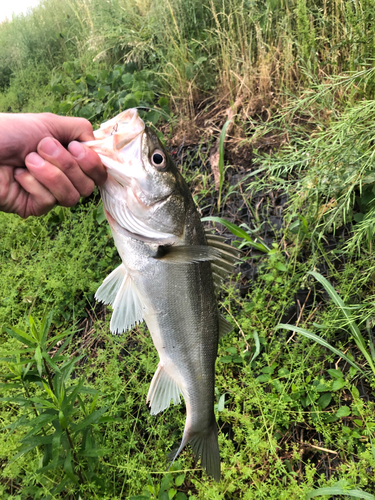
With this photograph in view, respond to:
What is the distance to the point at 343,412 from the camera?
1.98 meters

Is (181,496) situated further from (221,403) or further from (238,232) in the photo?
(238,232)

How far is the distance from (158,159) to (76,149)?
1.06 ft

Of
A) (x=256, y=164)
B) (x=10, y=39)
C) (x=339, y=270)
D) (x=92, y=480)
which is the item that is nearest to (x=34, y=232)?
(x=256, y=164)

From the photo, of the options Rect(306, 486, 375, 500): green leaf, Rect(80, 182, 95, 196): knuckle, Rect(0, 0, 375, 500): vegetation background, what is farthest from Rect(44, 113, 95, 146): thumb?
Rect(306, 486, 375, 500): green leaf

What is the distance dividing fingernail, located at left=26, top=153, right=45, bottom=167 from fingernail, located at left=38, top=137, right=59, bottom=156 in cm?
4

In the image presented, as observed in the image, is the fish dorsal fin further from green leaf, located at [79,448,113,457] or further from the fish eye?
green leaf, located at [79,448,113,457]

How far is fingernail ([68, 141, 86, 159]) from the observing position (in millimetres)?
1345

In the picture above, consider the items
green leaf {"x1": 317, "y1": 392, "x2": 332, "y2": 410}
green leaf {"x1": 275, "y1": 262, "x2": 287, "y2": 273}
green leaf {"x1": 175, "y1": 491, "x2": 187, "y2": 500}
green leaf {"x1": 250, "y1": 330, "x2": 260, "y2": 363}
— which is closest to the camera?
green leaf {"x1": 175, "y1": 491, "x2": 187, "y2": 500}

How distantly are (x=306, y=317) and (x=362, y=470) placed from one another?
100cm

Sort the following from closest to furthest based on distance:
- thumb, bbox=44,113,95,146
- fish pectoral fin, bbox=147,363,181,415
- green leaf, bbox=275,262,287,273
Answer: thumb, bbox=44,113,95,146 < fish pectoral fin, bbox=147,363,181,415 < green leaf, bbox=275,262,287,273

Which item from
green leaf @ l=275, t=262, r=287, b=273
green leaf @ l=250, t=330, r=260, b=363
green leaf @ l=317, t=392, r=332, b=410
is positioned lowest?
green leaf @ l=317, t=392, r=332, b=410

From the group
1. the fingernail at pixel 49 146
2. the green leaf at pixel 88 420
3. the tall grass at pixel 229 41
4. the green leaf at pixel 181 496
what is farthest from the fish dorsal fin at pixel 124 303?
the tall grass at pixel 229 41

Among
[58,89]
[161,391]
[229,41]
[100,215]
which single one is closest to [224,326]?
[161,391]

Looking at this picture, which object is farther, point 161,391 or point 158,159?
point 161,391
